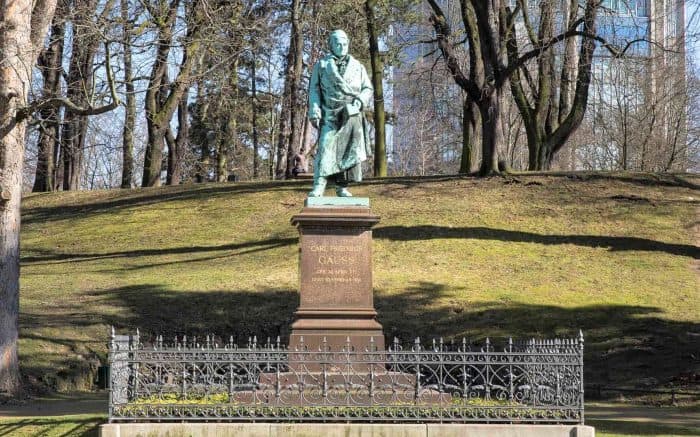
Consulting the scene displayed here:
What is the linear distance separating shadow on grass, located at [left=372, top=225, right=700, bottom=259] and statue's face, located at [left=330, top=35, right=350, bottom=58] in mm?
11960

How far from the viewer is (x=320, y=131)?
14.5 m

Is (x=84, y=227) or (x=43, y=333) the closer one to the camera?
(x=43, y=333)

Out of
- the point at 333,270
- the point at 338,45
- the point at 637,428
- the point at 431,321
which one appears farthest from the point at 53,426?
the point at 431,321

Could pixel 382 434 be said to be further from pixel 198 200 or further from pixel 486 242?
pixel 198 200

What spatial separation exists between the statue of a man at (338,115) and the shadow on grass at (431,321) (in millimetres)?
6967

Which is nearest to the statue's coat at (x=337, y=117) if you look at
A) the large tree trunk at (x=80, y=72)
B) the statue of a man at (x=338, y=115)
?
the statue of a man at (x=338, y=115)

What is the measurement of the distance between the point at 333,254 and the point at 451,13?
A: 93.6 feet

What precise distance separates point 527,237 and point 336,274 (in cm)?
1336

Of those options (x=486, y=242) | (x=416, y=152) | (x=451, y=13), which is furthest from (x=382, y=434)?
(x=416, y=152)

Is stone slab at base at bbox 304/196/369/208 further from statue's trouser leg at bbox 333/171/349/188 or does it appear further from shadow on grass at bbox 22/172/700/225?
shadow on grass at bbox 22/172/700/225

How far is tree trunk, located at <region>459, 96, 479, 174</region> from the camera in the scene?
32375 millimetres

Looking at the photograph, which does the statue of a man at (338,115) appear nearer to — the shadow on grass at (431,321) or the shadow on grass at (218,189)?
the shadow on grass at (431,321)

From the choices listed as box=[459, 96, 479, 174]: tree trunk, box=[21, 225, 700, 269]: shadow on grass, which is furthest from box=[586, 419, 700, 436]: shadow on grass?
box=[459, 96, 479, 174]: tree trunk

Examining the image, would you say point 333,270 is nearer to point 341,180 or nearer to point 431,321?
point 341,180
